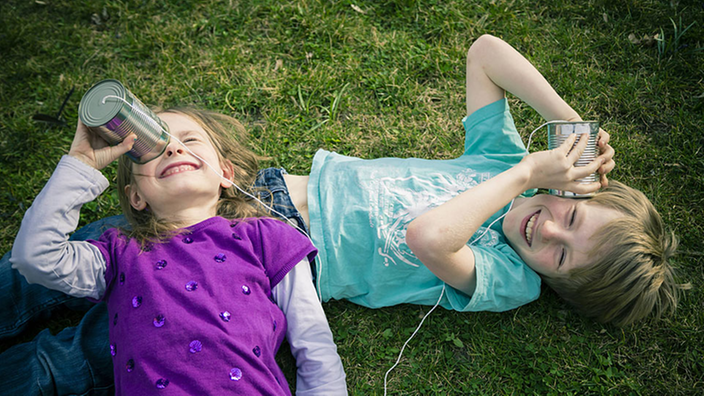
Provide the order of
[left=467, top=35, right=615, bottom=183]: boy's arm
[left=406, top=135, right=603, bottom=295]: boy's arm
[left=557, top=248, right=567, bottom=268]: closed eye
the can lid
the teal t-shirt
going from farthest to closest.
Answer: [left=467, top=35, right=615, bottom=183]: boy's arm → the teal t-shirt → [left=557, top=248, right=567, bottom=268]: closed eye → [left=406, top=135, right=603, bottom=295]: boy's arm → the can lid

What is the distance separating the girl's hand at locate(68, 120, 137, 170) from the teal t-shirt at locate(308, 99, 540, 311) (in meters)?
1.08

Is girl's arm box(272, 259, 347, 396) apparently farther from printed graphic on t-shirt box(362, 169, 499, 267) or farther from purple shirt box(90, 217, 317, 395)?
printed graphic on t-shirt box(362, 169, 499, 267)

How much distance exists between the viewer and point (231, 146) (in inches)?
117

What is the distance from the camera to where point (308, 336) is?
252 cm

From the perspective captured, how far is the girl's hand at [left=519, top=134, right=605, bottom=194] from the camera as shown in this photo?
7.48ft

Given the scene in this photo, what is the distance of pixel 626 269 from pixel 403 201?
124cm

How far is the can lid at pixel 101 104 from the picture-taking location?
2.00 meters

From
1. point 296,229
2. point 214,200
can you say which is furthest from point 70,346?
point 296,229

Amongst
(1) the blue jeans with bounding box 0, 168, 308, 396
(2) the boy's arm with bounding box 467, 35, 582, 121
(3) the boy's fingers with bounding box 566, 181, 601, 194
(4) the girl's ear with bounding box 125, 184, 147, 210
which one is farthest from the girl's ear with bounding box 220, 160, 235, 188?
(3) the boy's fingers with bounding box 566, 181, 601, 194

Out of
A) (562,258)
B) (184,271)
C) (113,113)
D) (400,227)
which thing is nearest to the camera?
(113,113)

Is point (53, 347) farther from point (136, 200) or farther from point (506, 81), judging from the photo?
point (506, 81)

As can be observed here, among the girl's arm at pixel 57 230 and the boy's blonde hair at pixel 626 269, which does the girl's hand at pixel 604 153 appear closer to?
the boy's blonde hair at pixel 626 269

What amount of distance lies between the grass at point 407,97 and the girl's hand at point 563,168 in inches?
38.5

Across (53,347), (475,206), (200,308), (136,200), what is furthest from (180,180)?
(475,206)
